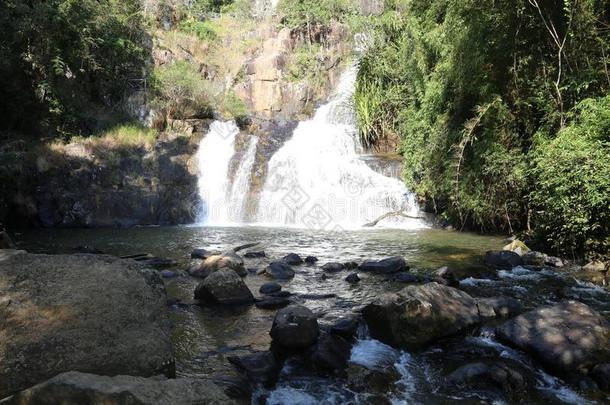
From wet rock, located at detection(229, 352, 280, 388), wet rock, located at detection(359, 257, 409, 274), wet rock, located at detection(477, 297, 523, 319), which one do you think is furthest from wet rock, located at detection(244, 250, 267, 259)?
wet rock, located at detection(229, 352, 280, 388)

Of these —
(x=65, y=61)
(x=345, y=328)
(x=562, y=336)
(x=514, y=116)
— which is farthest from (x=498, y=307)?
(x=65, y=61)

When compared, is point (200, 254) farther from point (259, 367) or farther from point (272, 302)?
point (259, 367)

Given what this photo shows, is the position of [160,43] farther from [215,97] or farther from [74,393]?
[74,393]

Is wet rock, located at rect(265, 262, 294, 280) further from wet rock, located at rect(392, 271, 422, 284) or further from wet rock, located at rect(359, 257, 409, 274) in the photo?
wet rock, located at rect(392, 271, 422, 284)

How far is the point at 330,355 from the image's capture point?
4.16 meters

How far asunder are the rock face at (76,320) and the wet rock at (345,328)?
194 centimetres

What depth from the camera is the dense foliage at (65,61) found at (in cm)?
1485

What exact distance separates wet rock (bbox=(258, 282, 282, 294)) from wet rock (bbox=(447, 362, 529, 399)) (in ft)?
10.5

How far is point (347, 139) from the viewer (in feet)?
60.5

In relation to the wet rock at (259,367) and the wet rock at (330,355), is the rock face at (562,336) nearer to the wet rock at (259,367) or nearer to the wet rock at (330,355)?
the wet rock at (330,355)

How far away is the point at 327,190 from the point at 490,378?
1207cm

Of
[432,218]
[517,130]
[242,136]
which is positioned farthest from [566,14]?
[242,136]

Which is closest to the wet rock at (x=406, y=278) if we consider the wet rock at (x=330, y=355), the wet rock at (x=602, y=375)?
the wet rock at (x=330, y=355)

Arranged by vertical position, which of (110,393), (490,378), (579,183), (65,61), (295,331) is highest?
(65,61)
